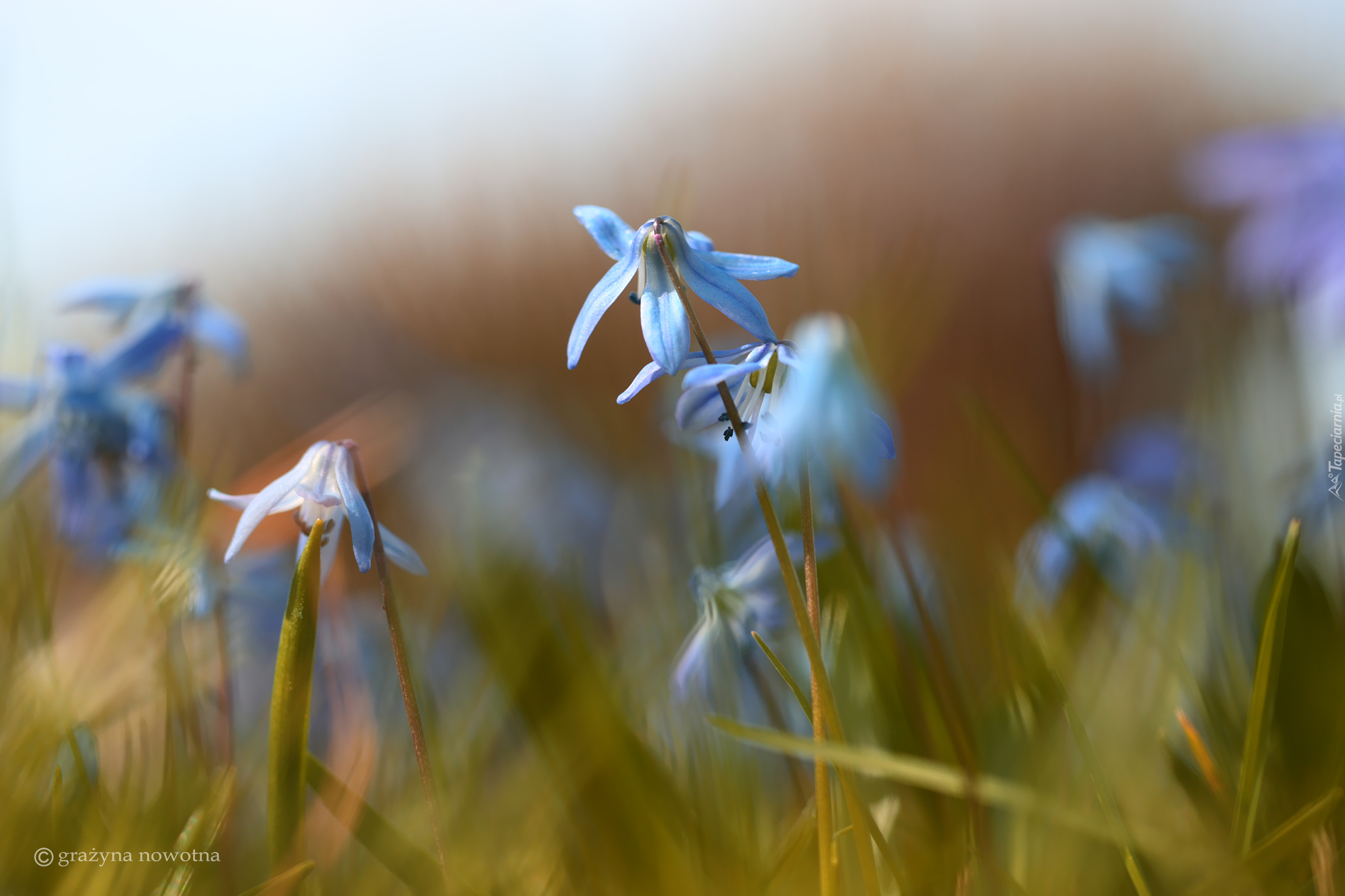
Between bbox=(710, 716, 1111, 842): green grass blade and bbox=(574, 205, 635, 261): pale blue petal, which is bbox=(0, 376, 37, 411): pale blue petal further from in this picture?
bbox=(710, 716, 1111, 842): green grass blade

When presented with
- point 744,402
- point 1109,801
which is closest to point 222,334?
point 744,402

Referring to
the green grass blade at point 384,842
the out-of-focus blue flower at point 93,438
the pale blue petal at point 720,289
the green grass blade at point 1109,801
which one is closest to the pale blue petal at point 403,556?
the green grass blade at point 384,842

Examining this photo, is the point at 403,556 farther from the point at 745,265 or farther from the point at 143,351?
the point at 143,351

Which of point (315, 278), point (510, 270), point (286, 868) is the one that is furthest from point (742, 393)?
point (315, 278)

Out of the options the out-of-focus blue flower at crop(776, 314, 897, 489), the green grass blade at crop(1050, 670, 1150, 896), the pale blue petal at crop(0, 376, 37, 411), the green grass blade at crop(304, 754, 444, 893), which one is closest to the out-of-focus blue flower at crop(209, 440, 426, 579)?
the green grass blade at crop(304, 754, 444, 893)

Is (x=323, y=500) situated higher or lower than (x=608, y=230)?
lower

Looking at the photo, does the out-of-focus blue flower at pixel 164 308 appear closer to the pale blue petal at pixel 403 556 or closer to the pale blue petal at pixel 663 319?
the pale blue petal at pixel 403 556

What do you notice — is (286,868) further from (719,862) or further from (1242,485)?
(1242,485)
